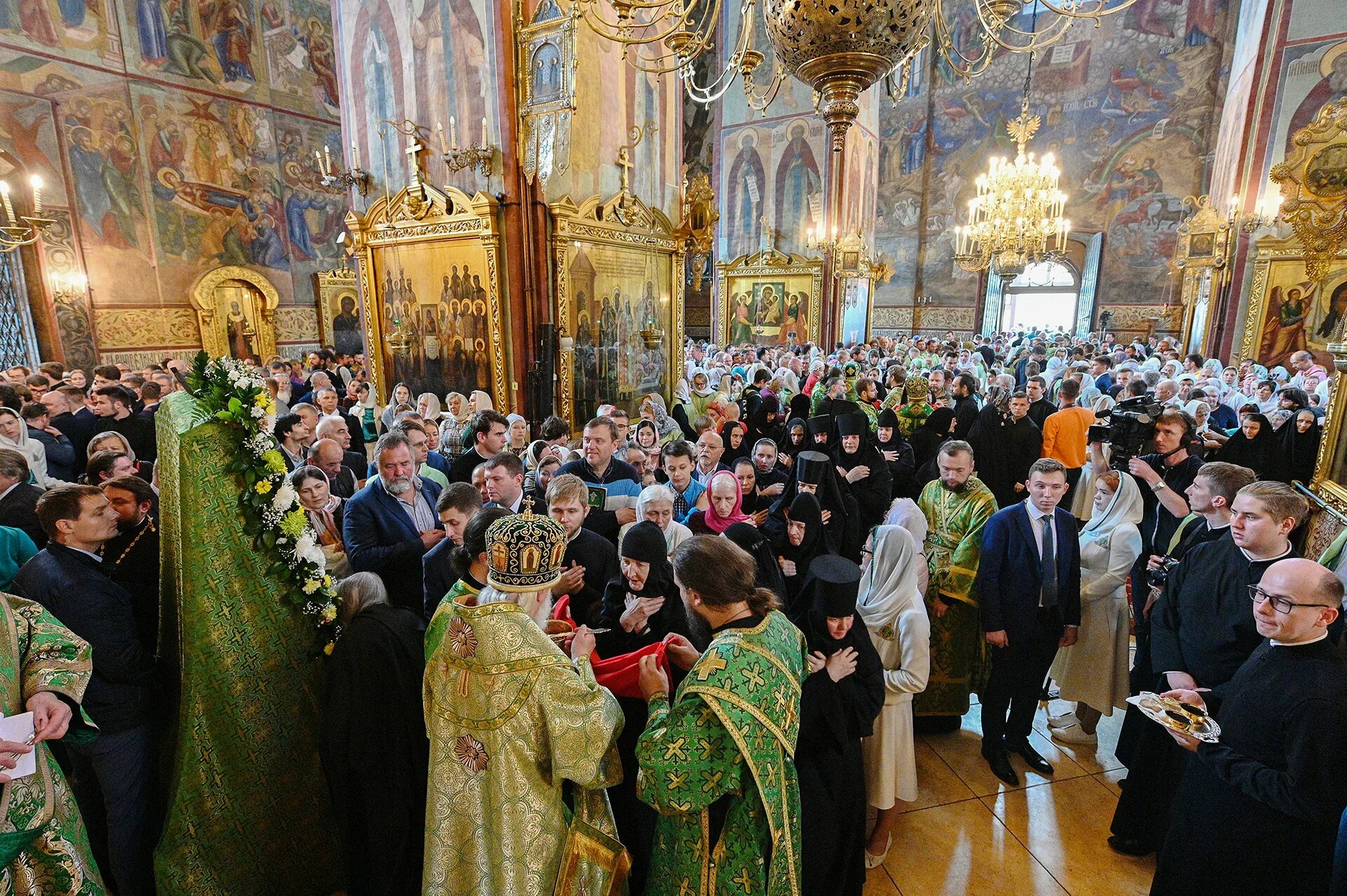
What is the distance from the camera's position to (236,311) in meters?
15.8

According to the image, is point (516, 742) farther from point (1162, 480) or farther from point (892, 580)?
point (1162, 480)

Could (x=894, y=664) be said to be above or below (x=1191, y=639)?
below

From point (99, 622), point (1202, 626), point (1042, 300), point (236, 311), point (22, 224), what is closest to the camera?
point (99, 622)

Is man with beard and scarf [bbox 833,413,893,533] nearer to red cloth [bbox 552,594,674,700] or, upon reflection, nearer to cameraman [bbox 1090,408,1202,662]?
cameraman [bbox 1090,408,1202,662]

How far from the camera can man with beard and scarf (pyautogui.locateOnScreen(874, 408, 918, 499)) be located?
6457 mm

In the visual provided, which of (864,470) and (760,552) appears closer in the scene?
(760,552)

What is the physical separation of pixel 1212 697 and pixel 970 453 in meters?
1.87

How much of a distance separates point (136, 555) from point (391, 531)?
122 centimetres

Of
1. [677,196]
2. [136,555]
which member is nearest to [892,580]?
[136,555]

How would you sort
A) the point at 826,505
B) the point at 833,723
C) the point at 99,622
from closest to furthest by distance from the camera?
the point at 833,723 < the point at 99,622 < the point at 826,505

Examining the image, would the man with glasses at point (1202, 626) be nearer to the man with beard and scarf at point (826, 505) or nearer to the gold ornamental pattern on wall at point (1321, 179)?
the man with beard and scarf at point (826, 505)

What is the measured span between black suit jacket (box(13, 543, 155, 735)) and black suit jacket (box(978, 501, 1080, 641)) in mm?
4316

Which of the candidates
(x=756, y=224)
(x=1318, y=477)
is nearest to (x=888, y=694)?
(x=1318, y=477)

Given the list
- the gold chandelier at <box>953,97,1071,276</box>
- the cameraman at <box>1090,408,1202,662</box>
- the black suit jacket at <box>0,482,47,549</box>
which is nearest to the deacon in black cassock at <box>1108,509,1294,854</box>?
the cameraman at <box>1090,408,1202,662</box>
